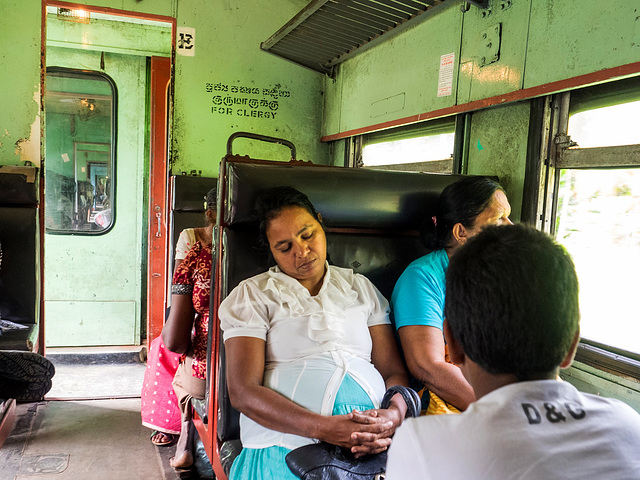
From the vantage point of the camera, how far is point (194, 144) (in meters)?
3.85

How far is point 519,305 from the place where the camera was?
0.75m

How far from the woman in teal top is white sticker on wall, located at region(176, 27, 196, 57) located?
8.39 ft

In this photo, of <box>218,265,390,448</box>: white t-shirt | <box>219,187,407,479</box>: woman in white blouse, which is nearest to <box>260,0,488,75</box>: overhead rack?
<box>219,187,407,479</box>: woman in white blouse

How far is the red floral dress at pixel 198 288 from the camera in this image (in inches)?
86.0

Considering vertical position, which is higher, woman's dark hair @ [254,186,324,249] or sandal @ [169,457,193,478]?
woman's dark hair @ [254,186,324,249]

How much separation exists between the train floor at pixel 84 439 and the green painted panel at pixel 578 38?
8.05ft

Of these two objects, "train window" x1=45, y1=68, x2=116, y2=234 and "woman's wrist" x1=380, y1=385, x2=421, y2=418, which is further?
"train window" x1=45, y1=68, x2=116, y2=234

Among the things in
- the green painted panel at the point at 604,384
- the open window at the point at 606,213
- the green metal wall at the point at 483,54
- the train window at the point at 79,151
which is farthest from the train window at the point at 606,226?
the train window at the point at 79,151

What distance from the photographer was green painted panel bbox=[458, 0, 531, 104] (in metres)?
2.22

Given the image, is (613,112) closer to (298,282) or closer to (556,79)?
(556,79)

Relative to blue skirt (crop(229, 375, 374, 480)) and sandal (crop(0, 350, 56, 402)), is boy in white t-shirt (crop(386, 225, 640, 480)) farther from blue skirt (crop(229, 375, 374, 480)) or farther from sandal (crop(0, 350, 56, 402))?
sandal (crop(0, 350, 56, 402))

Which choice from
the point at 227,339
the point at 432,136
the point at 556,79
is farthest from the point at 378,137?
the point at 227,339

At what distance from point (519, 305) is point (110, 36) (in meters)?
4.47

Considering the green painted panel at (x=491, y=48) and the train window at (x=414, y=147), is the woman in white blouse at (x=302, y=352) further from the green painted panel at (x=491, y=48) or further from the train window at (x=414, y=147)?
the train window at (x=414, y=147)
